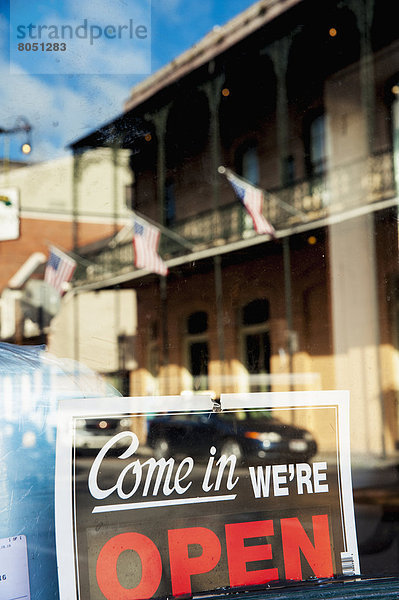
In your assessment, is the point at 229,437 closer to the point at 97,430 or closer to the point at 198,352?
the point at 97,430

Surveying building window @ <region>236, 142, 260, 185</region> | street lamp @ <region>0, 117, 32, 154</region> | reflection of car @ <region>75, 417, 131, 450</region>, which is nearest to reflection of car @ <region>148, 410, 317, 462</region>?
reflection of car @ <region>75, 417, 131, 450</region>

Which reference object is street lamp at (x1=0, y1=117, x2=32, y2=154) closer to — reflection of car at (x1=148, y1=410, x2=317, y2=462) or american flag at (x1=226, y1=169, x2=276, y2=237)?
reflection of car at (x1=148, y1=410, x2=317, y2=462)

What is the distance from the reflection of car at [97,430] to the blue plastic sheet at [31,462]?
0.06 meters

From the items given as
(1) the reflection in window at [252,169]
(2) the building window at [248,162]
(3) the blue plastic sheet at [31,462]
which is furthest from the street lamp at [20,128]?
(1) the reflection in window at [252,169]

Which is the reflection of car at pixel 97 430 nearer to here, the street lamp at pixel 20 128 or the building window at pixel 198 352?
the building window at pixel 198 352

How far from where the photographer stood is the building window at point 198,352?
213 cm

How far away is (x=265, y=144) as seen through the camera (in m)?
6.81

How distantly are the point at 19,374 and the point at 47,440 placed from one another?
0.18 meters

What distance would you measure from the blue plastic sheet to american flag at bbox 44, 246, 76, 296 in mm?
3616

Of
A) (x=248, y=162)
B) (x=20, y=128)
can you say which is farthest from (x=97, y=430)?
(x=248, y=162)

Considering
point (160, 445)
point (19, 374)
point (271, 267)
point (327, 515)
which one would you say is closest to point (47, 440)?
point (19, 374)

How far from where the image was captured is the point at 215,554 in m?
1.53

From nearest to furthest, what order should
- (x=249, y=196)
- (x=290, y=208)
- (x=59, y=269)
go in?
(x=59, y=269)
(x=249, y=196)
(x=290, y=208)

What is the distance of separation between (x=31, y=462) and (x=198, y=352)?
0.93 meters
